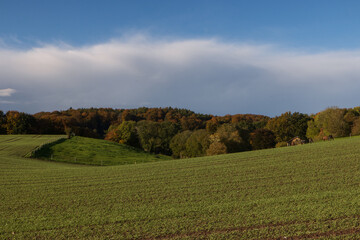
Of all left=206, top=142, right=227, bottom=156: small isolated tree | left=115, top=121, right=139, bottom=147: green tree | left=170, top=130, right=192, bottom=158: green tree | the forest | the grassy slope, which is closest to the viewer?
the grassy slope

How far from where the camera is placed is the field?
10344 millimetres

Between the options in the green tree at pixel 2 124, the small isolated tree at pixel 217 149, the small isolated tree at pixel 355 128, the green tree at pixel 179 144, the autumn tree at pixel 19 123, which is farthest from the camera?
the green tree at pixel 179 144

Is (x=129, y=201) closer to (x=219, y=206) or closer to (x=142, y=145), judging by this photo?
(x=219, y=206)

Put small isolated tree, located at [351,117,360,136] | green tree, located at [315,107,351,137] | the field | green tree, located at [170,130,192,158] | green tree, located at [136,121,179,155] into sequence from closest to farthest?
the field < small isolated tree, located at [351,117,360,136] < green tree, located at [315,107,351,137] < green tree, located at [170,130,192,158] < green tree, located at [136,121,179,155]

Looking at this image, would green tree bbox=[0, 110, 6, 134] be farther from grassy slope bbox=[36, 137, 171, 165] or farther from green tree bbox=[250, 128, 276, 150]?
green tree bbox=[250, 128, 276, 150]

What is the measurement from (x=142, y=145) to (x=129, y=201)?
8283cm

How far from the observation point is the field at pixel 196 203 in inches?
407

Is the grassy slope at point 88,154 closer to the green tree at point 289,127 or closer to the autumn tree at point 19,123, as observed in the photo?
the autumn tree at point 19,123

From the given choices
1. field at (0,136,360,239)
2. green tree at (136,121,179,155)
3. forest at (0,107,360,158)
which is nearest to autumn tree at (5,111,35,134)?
forest at (0,107,360,158)

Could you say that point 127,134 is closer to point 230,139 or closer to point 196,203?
point 230,139

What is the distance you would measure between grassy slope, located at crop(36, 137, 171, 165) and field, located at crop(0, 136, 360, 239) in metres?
25.4

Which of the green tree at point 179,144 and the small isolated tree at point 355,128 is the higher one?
the small isolated tree at point 355,128

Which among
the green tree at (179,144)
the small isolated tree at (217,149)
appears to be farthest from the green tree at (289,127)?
the small isolated tree at (217,149)

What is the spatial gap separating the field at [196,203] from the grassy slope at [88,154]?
1000 inches
